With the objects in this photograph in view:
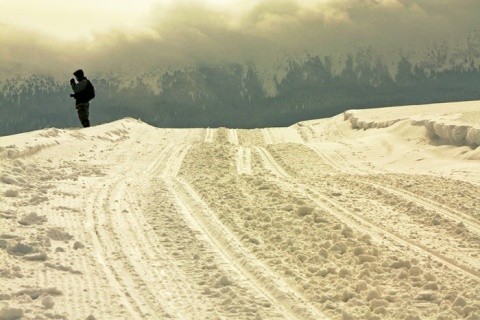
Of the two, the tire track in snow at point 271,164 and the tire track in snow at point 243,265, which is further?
the tire track in snow at point 271,164

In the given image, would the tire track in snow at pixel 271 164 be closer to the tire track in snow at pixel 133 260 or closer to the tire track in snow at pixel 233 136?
the tire track in snow at pixel 133 260

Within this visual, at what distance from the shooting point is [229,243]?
7.03 meters

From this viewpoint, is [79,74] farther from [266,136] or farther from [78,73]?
[266,136]

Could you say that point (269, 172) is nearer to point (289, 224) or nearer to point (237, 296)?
point (289, 224)

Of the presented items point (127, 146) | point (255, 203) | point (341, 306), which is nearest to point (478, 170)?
point (255, 203)

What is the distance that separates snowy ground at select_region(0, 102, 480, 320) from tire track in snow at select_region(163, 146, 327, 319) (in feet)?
0.07

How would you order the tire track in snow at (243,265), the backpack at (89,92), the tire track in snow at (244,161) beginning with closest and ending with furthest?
the tire track in snow at (243,265), the tire track in snow at (244,161), the backpack at (89,92)

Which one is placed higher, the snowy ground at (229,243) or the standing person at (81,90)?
the standing person at (81,90)

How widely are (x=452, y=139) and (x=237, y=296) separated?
13.7m

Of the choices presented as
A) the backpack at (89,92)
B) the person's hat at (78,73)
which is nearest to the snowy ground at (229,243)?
the person's hat at (78,73)

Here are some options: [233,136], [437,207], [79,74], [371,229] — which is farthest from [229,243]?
[233,136]

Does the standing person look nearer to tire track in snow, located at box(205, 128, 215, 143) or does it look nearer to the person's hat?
the person's hat

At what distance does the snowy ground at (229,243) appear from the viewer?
518 centimetres

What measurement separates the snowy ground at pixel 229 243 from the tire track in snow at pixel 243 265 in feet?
0.07
